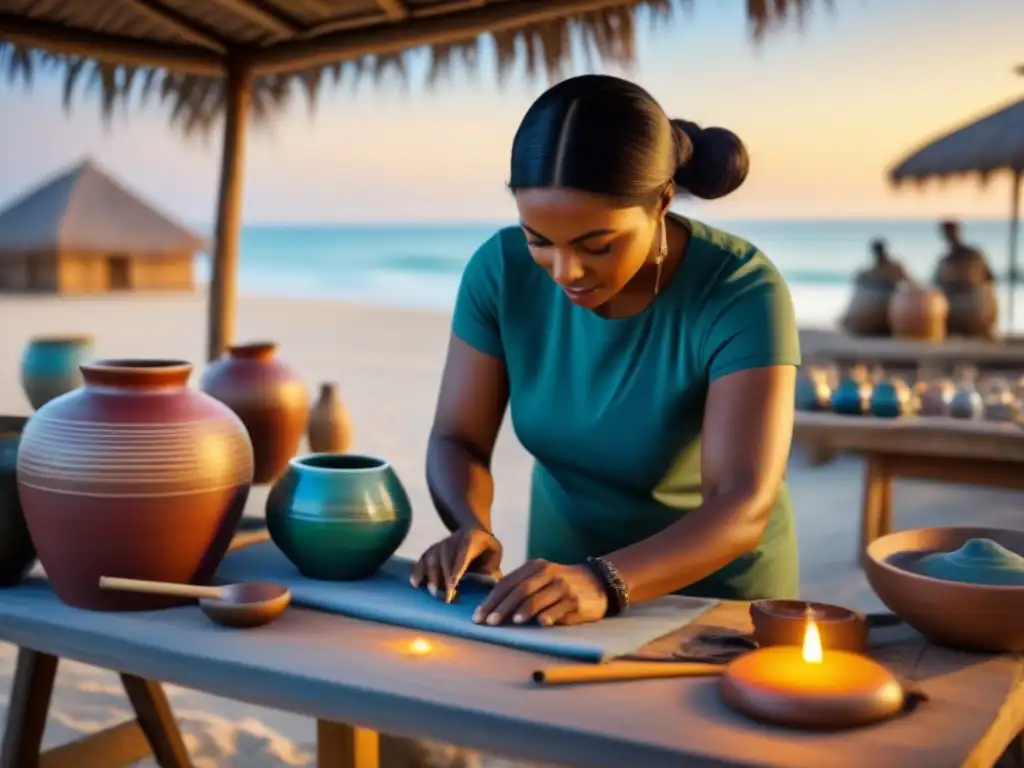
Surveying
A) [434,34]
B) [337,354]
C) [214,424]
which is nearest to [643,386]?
[214,424]

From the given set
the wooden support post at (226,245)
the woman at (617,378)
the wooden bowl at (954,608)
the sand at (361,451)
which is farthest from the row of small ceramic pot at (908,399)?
the wooden bowl at (954,608)

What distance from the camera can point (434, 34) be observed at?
2408 millimetres

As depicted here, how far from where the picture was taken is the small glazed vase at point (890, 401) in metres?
3.20

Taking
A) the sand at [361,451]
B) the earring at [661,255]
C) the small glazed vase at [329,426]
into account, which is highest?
the earring at [661,255]

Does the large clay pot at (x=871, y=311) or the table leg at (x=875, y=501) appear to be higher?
the large clay pot at (x=871, y=311)

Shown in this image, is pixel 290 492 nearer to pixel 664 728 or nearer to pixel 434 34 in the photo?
pixel 664 728

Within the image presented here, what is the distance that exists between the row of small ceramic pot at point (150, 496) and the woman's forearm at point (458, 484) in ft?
0.55

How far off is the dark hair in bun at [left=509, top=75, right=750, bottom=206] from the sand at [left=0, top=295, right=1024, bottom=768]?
86cm

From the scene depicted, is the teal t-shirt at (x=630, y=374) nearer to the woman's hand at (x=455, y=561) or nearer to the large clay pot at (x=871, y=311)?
the woman's hand at (x=455, y=561)

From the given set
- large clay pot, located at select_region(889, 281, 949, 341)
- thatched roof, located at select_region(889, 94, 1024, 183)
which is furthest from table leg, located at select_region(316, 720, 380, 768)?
thatched roof, located at select_region(889, 94, 1024, 183)

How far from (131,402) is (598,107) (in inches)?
21.5

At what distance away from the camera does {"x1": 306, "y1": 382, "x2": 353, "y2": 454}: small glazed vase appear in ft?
7.96

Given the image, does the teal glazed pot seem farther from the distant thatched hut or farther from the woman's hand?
the distant thatched hut

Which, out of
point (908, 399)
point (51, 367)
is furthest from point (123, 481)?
point (908, 399)
